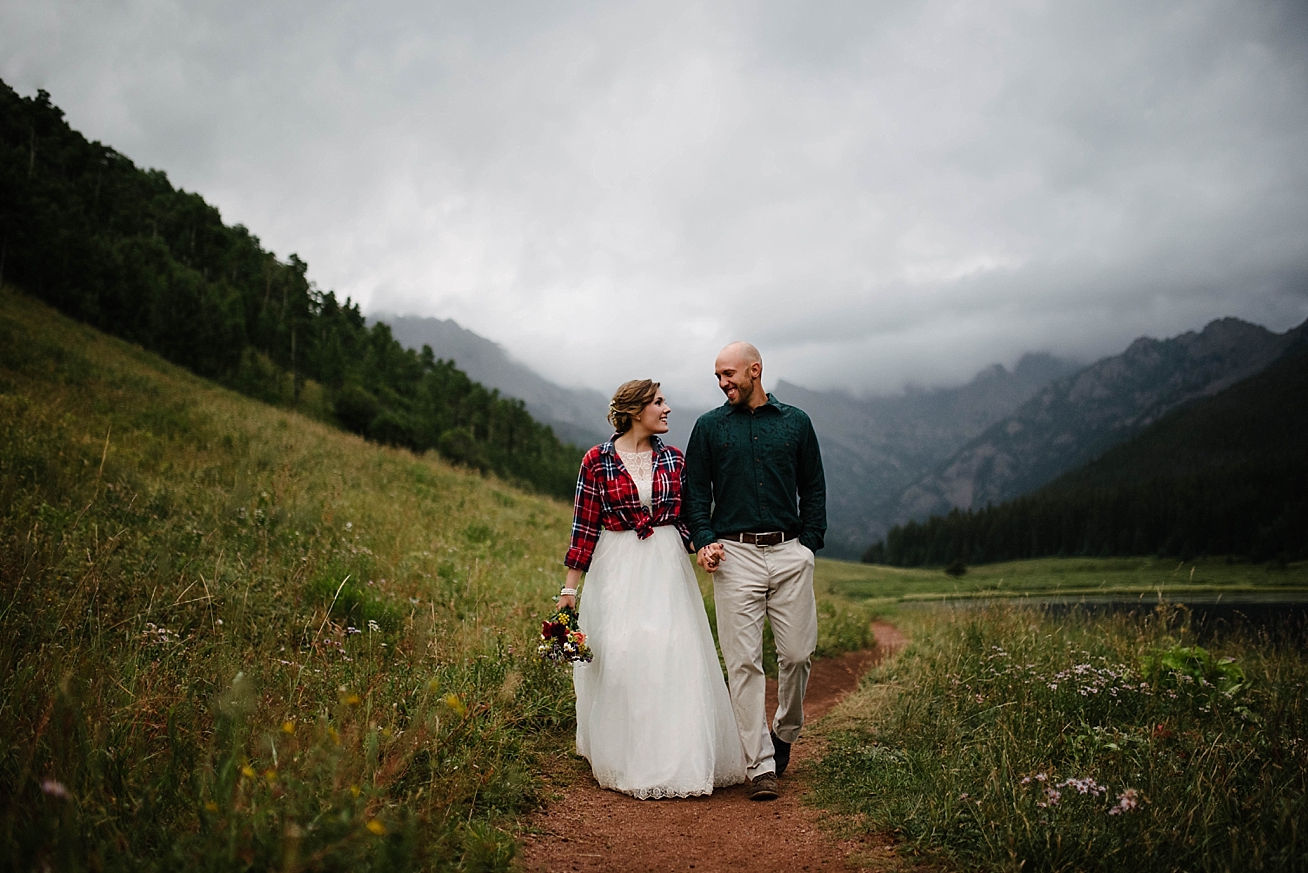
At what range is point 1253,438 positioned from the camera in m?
164

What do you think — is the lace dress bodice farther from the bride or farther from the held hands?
the held hands

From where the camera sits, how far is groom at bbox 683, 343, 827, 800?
4.91m

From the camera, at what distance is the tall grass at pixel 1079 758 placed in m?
3.17

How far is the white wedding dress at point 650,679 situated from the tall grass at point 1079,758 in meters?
0.93

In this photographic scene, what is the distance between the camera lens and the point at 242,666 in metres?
4.56

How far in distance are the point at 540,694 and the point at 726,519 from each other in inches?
92.0

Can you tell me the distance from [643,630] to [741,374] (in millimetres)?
2044

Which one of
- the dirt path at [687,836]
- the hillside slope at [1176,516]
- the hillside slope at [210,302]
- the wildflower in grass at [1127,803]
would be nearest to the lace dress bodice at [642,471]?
the dirt path at [687,836]

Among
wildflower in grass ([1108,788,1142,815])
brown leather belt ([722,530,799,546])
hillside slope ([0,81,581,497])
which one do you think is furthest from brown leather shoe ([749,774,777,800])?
hillside slope ([0,81,581,497])

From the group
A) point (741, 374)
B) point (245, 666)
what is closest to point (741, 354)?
point (741, 374)

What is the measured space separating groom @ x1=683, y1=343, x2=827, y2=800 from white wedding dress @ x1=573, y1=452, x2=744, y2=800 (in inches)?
7.6

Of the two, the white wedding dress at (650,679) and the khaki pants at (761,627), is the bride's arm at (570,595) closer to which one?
the white wedding dress at (650,679)

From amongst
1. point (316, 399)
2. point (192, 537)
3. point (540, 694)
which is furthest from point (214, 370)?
point (540, 694)

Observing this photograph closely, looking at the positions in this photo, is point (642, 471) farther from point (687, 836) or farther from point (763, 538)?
point (687, 836)
